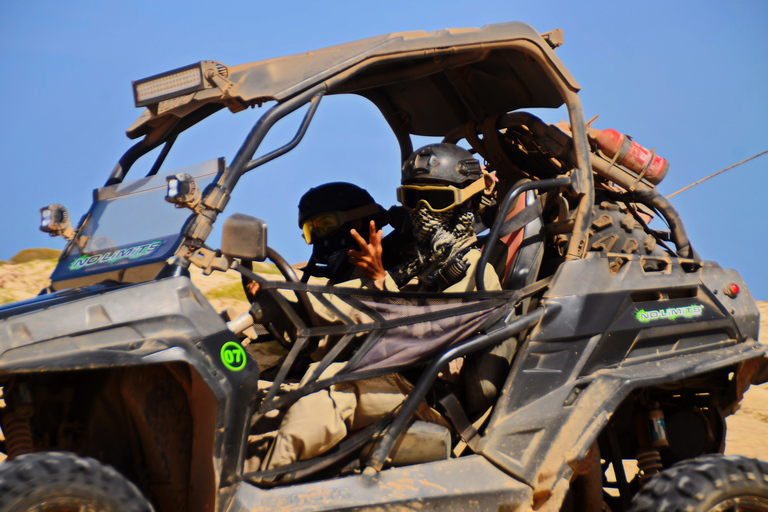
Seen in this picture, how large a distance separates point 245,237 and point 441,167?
150 centimetres

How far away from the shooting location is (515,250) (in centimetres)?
400

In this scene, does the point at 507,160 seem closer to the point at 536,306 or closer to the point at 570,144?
the point at 570,144

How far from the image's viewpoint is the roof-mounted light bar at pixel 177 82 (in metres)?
3.09

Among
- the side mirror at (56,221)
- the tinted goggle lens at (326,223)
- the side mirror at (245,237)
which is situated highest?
the side mirror at (56,221)

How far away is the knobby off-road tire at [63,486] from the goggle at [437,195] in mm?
2055

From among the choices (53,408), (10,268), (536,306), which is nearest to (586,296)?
(536,306)

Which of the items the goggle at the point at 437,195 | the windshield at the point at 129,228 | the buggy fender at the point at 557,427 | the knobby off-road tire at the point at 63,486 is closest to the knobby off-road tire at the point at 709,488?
the buggy fender at the point at 557,427

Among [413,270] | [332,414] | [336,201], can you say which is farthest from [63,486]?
[336,201]

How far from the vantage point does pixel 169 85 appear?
3162mm

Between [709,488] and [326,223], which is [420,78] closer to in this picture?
[326,223]

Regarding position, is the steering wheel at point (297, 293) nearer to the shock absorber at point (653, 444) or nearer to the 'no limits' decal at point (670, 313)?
the 'no limits' decal at point (670, 313)

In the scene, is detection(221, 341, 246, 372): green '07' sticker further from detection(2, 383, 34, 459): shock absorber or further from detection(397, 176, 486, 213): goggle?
detection(397, 176, 486, 213): goggle

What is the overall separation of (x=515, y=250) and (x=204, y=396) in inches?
76.4

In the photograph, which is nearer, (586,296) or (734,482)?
(734,482)
